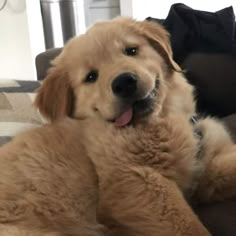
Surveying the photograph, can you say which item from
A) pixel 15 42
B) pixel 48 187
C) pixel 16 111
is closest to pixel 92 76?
pixel 48 187

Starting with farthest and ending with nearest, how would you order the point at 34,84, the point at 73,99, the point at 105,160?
the point at 34,84, the point at 73,99, the point at 105,160

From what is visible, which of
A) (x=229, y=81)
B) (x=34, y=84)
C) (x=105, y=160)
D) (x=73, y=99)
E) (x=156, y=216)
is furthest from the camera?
(x=34, y=84)

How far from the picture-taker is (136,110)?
1.43m

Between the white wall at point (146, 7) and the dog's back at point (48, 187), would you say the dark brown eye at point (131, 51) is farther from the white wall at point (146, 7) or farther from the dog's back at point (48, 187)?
the white wall at point (146, 7)

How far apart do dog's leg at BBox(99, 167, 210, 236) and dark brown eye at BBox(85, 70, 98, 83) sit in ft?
1.19

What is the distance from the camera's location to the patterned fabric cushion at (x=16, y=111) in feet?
6.43

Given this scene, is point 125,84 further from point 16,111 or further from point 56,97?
point 16,111

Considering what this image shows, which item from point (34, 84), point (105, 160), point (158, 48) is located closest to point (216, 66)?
point (158, 48)

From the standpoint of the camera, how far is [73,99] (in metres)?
1.58

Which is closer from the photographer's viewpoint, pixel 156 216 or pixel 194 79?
pixel 156 216

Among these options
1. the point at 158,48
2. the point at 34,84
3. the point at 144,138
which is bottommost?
the point at 34,84

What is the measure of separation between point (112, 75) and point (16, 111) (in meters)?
0.83

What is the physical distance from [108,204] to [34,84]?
1.36 meters

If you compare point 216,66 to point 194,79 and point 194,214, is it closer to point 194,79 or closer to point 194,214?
point 194,79
